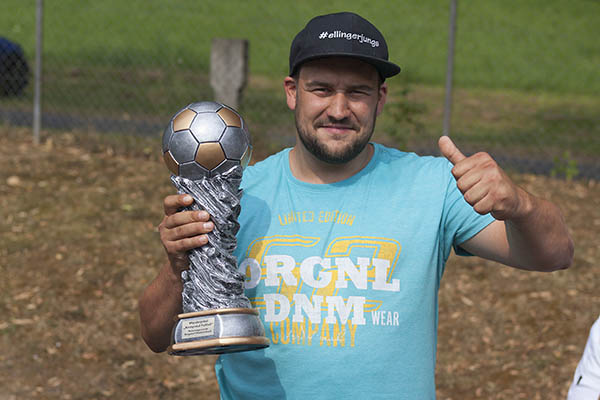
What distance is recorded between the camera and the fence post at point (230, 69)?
26.3 ft

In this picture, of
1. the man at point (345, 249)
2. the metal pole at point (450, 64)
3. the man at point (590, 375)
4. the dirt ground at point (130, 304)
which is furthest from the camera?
the metal pole at point (450, 64)

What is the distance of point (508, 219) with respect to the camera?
216 cm

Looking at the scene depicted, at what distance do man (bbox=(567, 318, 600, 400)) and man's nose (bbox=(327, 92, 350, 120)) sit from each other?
4.42ft

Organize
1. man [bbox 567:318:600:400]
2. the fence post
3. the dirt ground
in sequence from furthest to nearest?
the fence post, the dirt ground, man [bbox 567:318:600:400]

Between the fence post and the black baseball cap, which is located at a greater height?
the fence post

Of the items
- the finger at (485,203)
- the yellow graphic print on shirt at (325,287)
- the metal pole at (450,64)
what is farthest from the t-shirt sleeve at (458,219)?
the metal pole at (450,64)

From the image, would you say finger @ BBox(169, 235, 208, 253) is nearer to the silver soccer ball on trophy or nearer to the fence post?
the silver soccer ball on trophy

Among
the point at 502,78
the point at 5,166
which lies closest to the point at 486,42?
the point at 502,78

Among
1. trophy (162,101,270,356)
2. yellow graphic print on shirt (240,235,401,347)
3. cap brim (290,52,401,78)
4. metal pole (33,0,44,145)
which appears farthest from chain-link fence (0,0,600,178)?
trophy (162,101,270,356)

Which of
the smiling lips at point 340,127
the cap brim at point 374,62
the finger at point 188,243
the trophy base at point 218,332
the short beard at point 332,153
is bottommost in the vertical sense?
the trophy base at point 218,332

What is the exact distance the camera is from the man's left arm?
204 centimetres

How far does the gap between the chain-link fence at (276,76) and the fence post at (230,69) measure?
0.21m

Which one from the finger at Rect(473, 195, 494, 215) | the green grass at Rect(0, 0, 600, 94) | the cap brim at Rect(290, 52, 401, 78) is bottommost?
the finger at Rect(473, 195, 494, 215)

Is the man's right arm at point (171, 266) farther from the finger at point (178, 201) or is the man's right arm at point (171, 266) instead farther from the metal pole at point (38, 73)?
the metal pole at point (38, 73)
